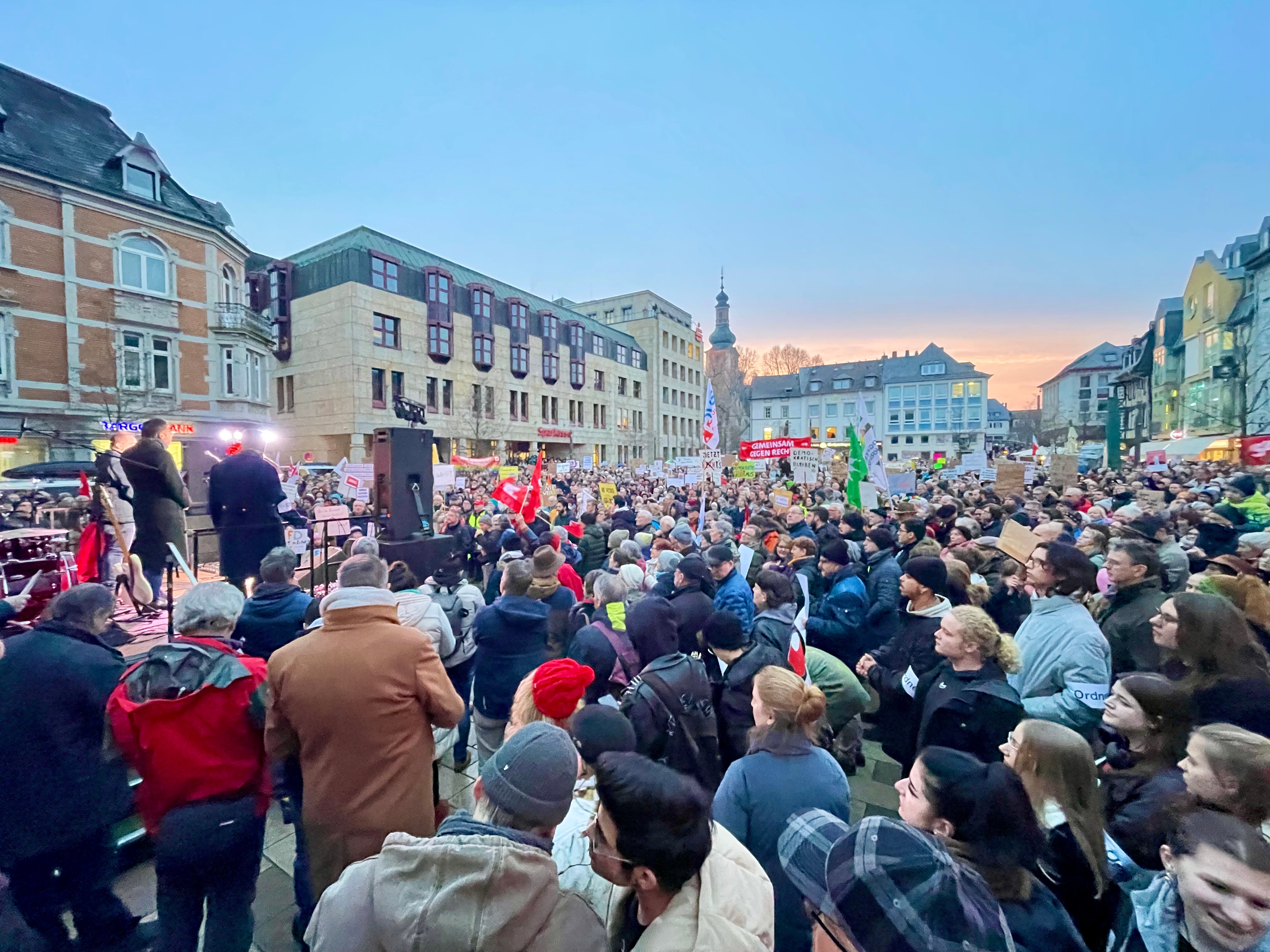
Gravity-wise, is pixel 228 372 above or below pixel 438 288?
below

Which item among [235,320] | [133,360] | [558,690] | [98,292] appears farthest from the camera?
[235,320]

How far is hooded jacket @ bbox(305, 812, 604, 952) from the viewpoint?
1229 mm

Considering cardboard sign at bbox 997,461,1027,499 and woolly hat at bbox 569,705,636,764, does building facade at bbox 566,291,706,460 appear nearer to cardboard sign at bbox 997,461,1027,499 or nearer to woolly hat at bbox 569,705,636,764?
cardboard sign at bbox 997,461,1027,499

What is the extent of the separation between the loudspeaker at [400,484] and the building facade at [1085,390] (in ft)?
254

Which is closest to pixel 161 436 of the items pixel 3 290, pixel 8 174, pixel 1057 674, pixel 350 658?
pixel 350 658

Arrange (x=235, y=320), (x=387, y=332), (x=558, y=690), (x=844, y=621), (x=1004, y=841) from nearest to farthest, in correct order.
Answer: (x=1004, y=841) < (x=558, y=690) < (x=844, y=621) < (x=235, y=320) < (x=387, y=332)

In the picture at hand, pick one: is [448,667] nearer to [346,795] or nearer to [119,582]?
[346,795]

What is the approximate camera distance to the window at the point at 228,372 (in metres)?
25.3

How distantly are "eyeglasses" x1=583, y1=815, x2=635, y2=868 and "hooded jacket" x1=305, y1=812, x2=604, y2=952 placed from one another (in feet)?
0.54

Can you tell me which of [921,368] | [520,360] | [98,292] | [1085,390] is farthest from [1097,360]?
[98,292]

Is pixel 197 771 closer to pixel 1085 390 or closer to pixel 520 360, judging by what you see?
pixel 520 360

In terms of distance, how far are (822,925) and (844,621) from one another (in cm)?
394

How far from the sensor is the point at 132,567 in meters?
6.32

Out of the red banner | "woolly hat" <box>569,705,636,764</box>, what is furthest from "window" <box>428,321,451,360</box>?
"woolly hat" <box>569,705,636,764</box>
